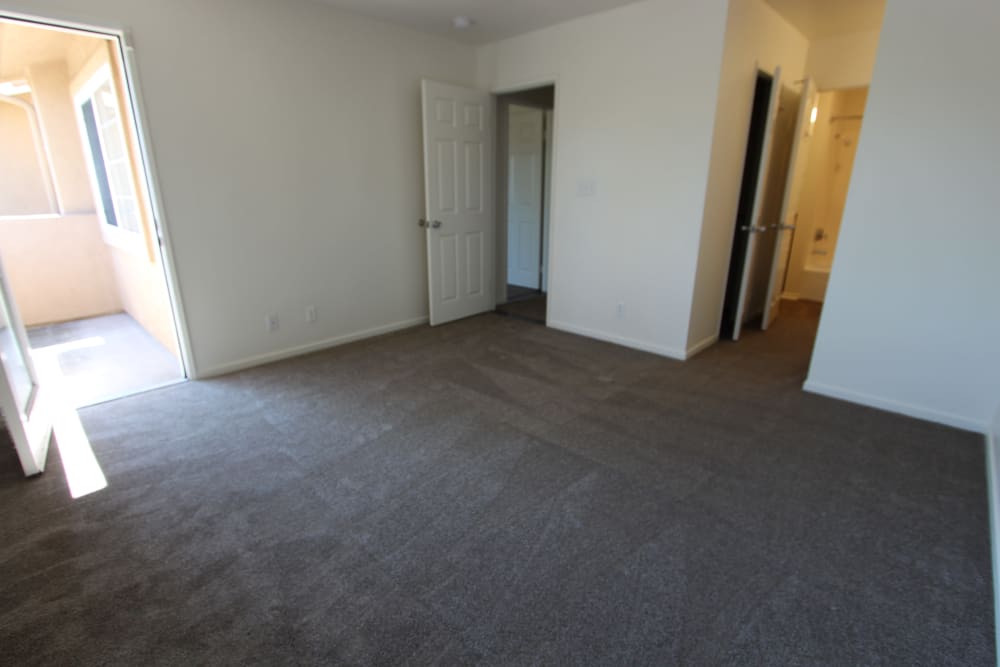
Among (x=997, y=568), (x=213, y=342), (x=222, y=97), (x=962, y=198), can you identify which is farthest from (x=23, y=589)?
(x=962, y=198)

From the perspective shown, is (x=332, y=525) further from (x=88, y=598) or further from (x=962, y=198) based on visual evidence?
(x=962, y=198)

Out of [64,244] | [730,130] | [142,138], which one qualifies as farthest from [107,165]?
[730,130]

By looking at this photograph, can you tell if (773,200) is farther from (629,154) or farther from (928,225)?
(928,225)

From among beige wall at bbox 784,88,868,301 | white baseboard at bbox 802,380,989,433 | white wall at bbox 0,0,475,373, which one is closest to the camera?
white baseboard at bbox 802,380,989,433

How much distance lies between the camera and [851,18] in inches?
151

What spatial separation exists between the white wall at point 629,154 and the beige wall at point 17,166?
5139mm

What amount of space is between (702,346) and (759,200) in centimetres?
129

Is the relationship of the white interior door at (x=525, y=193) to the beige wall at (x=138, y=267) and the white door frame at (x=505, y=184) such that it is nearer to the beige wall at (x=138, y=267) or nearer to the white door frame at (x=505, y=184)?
Answer: the white door frame at (x=505, y=184)

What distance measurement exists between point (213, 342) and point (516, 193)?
402 cm

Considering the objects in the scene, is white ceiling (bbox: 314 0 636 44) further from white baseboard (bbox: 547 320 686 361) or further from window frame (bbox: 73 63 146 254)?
white baseboard (bbox: 547 320 686 361)

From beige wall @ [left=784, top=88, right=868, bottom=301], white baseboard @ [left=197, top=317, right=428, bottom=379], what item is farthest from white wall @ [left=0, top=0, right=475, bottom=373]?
beige wall @ [left=784, top=88, right=868, bottom=301]

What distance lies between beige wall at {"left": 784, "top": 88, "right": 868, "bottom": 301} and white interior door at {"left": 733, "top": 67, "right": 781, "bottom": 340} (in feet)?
6.18

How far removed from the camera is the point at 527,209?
613 cm

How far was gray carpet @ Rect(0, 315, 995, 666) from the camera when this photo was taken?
146 cm
